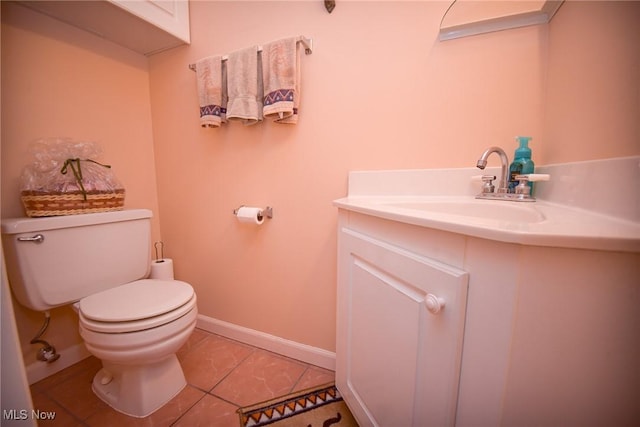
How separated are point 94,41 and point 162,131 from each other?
0.49 m

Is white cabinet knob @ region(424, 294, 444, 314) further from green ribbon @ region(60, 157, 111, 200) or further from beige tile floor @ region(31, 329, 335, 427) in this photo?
green ribbon @ region(60, 157, 111, 200)

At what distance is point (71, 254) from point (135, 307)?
1.38ft

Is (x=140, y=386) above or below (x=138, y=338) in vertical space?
below

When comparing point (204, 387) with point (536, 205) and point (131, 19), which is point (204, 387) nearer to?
point (536, 205)

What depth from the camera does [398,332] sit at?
581 mm

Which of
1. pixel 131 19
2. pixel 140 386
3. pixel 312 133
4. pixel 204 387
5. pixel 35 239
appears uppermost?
pixel 131 19

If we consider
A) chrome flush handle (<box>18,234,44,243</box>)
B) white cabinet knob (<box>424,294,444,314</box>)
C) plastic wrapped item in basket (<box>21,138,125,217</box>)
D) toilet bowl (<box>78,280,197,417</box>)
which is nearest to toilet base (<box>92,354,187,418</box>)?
toilet bowl (<box>78,280,197,417</box>)

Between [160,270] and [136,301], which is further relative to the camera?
[160,270]

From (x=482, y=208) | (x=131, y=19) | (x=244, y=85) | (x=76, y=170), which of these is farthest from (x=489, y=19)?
(x=76, y=170)

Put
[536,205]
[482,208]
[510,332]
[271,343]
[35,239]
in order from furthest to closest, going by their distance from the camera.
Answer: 1. [271,343]
2. [35,239]
3. [482,208]
4. [536,205]
5. [510,332]

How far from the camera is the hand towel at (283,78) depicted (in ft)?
3.38

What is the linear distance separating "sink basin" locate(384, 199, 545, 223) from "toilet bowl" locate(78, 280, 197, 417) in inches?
35.1

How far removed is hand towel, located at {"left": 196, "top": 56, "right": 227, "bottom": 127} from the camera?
3.89ft

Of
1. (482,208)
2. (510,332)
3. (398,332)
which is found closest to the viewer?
(510,332)
